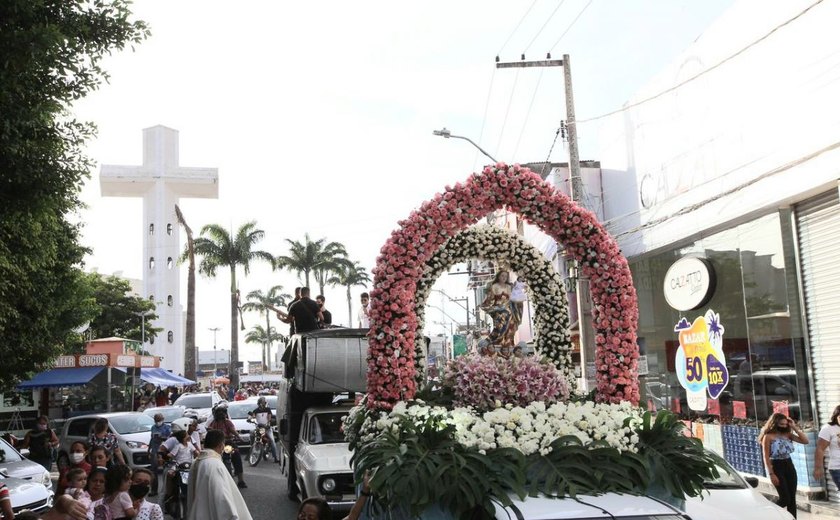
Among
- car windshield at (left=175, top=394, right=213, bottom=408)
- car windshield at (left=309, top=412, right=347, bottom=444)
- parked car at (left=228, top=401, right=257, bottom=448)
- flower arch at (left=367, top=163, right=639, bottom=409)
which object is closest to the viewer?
flower arch at (left=367, top=163, right=639, bottom=409)

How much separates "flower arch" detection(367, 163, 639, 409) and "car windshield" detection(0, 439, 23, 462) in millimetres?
9022

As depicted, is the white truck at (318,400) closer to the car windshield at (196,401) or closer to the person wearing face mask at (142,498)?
the person wearing face mask at (142,498)

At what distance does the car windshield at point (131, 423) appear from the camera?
60.1ft

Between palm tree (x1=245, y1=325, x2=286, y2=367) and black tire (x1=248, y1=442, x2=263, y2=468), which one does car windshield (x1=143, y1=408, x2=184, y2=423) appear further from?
palm tree (x1=245, y1=325, x2=286, y2=367)

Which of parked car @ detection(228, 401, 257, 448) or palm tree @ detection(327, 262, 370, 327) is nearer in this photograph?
parked car @ detection(228, 401, 257, 448)

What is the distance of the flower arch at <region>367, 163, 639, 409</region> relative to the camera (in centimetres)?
705

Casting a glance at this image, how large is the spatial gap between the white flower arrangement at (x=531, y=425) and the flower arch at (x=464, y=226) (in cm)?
83

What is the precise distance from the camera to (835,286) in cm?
1198

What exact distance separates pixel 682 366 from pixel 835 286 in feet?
16.2

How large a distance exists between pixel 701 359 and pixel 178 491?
33.6ft

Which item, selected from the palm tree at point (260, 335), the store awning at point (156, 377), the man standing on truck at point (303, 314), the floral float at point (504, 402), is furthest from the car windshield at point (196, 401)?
the palm tree at point (260, 335)

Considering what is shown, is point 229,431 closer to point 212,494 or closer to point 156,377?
point 212,494

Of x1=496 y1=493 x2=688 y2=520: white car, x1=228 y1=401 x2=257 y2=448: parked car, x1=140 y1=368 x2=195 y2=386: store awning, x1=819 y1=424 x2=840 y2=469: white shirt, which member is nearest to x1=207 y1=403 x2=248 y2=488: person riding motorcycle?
x1=228 y1=401 x2=257 y2=448: parked car

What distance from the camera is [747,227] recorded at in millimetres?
14188
